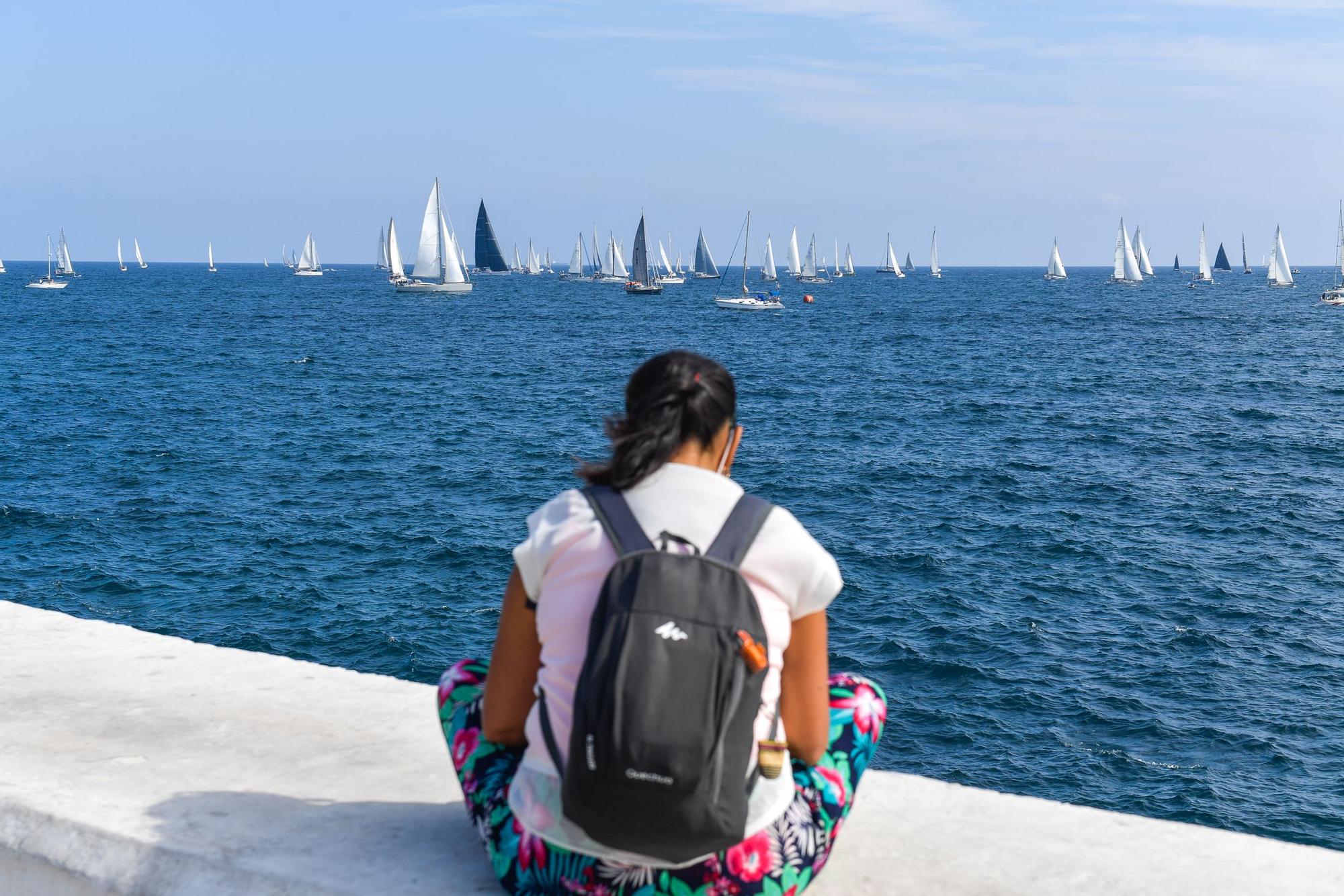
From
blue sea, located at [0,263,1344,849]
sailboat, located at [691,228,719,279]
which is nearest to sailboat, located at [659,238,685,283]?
sailboat, located at [691,228,719,279]

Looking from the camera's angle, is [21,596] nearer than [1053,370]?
Yes

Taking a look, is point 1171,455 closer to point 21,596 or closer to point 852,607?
point 852,607

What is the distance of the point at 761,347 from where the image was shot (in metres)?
59.5

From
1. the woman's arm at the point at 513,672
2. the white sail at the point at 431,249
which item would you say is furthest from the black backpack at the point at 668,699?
the white sail at the point at 431,249

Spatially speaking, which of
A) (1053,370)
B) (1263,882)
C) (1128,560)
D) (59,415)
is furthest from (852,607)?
(1053,370)

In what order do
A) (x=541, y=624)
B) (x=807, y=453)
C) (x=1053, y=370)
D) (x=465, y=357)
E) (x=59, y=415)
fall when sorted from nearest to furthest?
(x=541, y=624) < (x=807, y=453) < (x=59, y=415) < (x=1053, y=370) < (x=465, y=357)

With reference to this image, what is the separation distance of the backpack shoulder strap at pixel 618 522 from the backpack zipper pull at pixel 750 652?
199 mm

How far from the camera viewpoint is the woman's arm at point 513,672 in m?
2.11

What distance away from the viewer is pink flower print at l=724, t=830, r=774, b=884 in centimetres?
211

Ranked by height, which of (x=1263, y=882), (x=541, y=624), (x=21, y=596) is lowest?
(x=21, y=596)

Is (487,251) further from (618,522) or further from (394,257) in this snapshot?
(618,522)

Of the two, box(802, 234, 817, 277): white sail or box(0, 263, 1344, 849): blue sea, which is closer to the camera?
box(0, 263, 1344, 849): blue sea

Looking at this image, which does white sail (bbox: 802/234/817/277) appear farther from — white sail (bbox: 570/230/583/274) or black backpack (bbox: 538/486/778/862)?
black backpack (bbox: 538/486/778/862)

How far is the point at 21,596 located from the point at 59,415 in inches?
756
